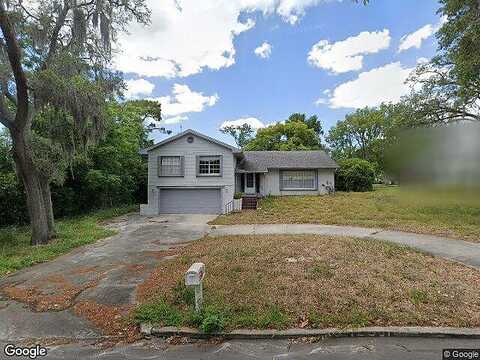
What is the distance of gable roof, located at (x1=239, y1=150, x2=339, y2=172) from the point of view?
25.7m

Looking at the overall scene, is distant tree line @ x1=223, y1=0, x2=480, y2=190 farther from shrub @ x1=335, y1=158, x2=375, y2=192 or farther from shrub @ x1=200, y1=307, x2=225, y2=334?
shrub @ x1=200, y1=307, x2=225, y2=334

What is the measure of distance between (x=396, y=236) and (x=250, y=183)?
15.6 meters

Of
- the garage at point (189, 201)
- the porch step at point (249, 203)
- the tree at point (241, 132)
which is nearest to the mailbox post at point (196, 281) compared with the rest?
the garage at point (189, 201)

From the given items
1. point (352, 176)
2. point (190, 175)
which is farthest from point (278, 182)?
point (190, 175)

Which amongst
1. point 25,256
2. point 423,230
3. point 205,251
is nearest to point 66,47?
point 25,256

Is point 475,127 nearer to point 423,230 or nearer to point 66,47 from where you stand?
point 423,230

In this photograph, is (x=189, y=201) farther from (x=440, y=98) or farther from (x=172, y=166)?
(x=440, y=98)

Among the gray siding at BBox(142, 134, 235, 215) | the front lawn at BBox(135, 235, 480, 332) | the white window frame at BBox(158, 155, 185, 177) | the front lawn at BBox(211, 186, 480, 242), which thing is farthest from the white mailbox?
the white window frame at BBox(158, 155, 185, 177)

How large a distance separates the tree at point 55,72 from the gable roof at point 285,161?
14597 mm

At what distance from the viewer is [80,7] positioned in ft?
36.4

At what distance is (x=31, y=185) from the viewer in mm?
11820

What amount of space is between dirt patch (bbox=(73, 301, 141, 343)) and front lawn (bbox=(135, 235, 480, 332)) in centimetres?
23

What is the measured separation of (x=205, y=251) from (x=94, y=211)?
47.5 ft

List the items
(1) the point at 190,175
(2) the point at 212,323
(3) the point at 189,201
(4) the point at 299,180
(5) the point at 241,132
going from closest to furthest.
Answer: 1. (2) the point at 212,323
2. (1) the point at 190,175
3. (3) the point at 189,201
4. (4) the point at 299,180
5. (5) the point at 241,132
